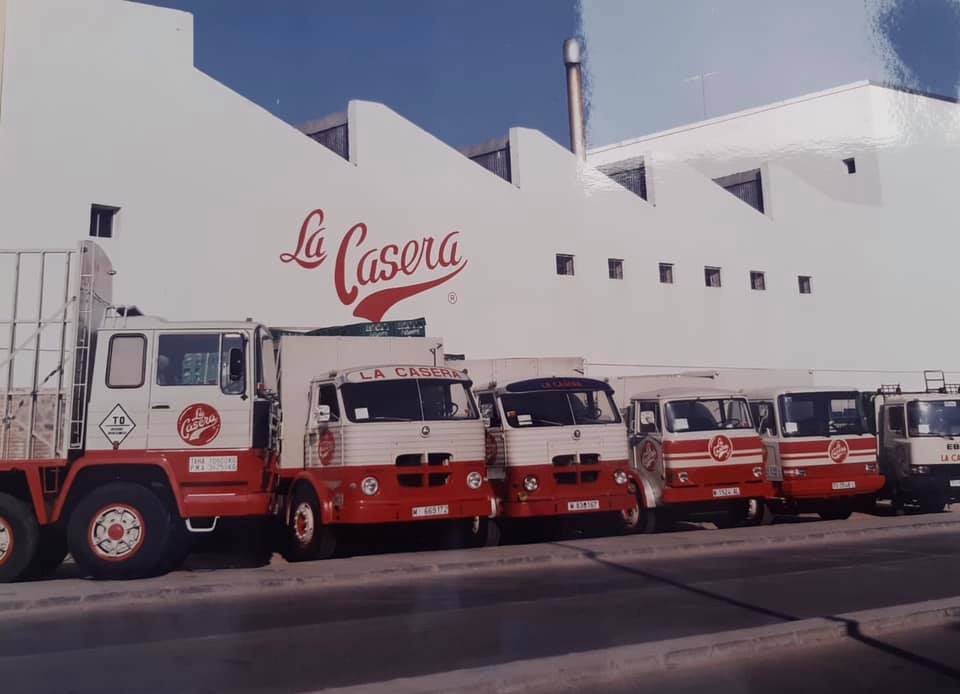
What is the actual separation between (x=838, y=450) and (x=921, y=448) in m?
2.45

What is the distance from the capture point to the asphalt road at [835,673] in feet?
19.9

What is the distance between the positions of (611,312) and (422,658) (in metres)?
23.6

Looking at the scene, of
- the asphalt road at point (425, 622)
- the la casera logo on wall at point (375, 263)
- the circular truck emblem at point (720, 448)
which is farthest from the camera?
the la casera logo on wall at point (375, 263)

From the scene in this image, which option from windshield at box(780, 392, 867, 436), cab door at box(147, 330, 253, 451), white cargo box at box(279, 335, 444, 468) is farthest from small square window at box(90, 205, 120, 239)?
windshield at box(780, 392, 867, 436)

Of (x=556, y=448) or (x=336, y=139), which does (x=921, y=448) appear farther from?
(x=336, y=139)

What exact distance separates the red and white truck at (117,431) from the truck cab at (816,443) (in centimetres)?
935

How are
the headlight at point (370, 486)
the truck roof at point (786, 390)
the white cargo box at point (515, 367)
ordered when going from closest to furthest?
the headlight at point (370, 486) < the truck roof at point (786, 390) < the white cargo box at point (515, 367)

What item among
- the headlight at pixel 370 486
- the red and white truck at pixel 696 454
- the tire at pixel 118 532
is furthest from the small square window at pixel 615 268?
the tire at pixel 118 532

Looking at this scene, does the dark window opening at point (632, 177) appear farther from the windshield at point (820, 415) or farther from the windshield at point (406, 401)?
the windshield at point (406, 401)

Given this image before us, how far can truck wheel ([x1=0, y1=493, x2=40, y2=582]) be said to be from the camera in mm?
10586

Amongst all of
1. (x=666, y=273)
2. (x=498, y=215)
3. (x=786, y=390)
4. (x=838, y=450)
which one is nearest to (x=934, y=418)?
(x=838, y=450)

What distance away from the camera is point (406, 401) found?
12.9 metres

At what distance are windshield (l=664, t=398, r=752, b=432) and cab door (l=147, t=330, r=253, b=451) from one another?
24.7 feet

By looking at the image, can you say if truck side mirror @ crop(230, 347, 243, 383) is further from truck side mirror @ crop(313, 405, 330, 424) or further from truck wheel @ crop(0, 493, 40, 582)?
truck wheel @ crop(0, 493, 40, 582)
